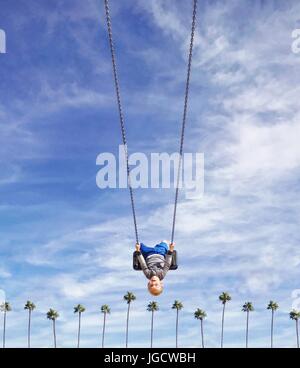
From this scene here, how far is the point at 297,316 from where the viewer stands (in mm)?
125625

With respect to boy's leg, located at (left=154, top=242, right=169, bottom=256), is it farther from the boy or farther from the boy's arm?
the boy's arm

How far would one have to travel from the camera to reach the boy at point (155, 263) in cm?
2116

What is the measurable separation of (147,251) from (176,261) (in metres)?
1.52

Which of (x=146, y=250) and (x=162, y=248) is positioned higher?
(x=162, y=248)

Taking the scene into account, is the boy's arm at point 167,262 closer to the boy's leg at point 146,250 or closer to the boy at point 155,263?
the boy at point 155,263

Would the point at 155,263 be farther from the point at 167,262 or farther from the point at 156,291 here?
the point at 156,291

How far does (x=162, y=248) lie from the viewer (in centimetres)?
2317

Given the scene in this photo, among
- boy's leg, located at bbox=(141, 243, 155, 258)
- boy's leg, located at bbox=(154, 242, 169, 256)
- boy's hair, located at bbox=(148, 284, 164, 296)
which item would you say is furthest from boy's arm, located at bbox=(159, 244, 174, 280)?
boy's leg, located at bbox=(141, 243, 155, 258)

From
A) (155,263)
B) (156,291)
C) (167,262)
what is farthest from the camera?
(155,263)

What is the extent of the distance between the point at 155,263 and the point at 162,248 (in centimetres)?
121

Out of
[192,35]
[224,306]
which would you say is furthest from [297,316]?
[192,35]

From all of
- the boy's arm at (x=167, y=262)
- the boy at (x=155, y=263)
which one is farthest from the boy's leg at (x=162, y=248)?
the boy's arm at (x=167, y=262)

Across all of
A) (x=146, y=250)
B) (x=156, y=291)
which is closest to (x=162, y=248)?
(x=146, y=250)
